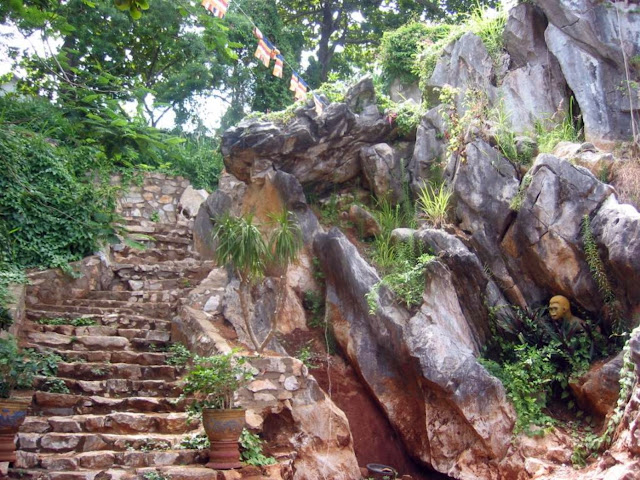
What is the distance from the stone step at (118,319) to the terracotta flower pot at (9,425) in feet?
10.9

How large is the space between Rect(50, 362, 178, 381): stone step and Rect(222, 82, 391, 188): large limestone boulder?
15.3 ft

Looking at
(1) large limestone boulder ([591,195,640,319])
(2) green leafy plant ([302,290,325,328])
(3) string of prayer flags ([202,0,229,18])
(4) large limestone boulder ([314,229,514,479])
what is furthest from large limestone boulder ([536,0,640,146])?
(3) string of prayer flags ([202,0,229,18])

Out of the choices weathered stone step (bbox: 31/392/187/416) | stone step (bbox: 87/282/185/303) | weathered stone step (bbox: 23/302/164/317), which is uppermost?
stone step (bbox: 87/282/185/303)

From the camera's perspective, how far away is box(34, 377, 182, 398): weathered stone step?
6.71m

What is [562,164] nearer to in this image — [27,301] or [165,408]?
[165,408]

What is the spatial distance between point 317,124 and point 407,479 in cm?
626

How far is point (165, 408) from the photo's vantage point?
6.62 m

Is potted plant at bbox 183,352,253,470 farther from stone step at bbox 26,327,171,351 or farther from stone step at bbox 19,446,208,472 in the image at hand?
stone step at bbox 26,327,171,351

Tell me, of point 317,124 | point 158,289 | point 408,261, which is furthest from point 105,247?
point 408,261

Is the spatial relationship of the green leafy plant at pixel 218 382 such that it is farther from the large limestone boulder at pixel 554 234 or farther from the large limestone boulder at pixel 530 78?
the large limestone boulder at pixel 530 78

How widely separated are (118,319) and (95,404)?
2.18 metres

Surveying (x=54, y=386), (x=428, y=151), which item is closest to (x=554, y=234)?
(x=428, y=151)

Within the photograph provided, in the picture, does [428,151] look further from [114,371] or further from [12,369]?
[12,369]

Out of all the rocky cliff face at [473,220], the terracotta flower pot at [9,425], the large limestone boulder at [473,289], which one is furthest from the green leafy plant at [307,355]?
the terracotta flower pot at [9,425]
